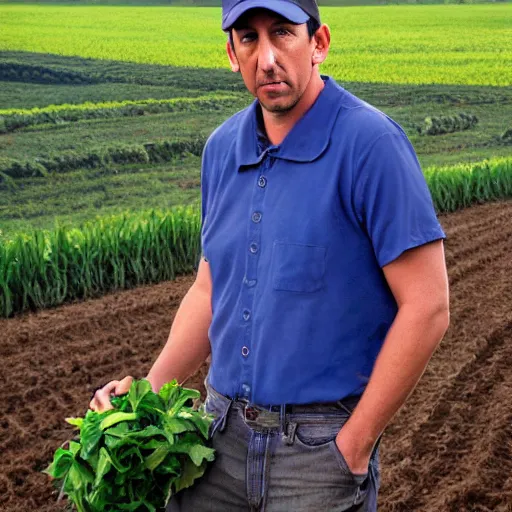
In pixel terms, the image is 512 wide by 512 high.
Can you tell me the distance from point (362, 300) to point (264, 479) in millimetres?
396

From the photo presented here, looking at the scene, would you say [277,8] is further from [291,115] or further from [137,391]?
[137,391]

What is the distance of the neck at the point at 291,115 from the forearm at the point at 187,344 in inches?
16.1

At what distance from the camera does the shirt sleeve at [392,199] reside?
187 cm

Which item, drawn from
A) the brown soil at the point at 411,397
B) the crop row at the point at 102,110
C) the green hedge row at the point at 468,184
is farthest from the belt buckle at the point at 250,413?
the crop row at the point at 102,110

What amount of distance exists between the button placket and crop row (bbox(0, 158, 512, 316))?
16.7 ft

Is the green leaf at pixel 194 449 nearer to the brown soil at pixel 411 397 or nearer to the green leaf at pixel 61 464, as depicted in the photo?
the green leaf at pixel 61 464

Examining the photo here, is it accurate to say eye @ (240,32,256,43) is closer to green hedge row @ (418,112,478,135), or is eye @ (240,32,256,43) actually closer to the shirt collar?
the shirt collar

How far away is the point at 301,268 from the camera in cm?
193

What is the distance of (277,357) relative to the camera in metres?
1.96

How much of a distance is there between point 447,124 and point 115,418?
14.9 metres

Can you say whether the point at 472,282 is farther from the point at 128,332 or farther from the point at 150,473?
the point at 150,473

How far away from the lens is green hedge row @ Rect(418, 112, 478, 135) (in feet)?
52.7

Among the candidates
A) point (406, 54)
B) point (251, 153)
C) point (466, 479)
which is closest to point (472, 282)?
point (466, 479)

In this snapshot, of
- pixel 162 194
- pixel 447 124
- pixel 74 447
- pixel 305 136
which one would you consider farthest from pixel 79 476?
pixel 447 124
